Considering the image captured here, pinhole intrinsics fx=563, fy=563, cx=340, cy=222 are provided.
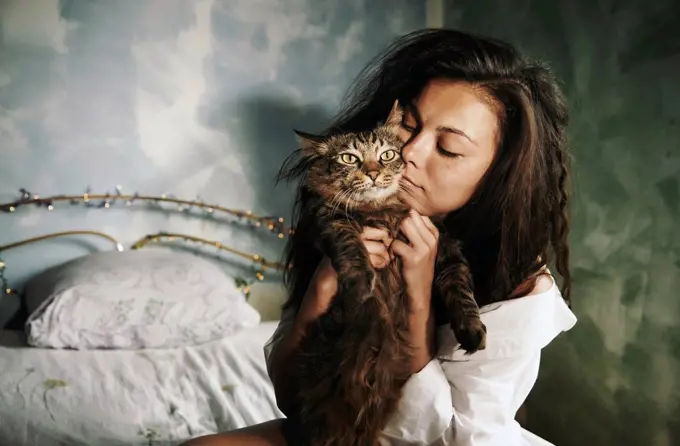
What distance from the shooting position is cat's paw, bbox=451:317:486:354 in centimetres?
75

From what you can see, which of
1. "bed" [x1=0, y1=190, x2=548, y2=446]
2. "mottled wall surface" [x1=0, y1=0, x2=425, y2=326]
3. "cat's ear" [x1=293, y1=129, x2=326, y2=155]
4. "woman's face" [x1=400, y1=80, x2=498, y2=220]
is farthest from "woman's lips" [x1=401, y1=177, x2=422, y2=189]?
"mottled wall surface" [x1=0, y1=0, x2=425, y2=326]

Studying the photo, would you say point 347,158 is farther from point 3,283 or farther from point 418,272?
point 3,283

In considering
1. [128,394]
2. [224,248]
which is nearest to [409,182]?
[128,394]

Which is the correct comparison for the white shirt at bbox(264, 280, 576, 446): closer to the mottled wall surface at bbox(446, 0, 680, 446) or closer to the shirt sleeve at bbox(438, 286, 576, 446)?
the shirt sleeve at bbox(438, 286, 576, 446)

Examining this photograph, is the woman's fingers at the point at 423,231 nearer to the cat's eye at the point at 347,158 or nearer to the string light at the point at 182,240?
the cat's eye at the point at 347,158

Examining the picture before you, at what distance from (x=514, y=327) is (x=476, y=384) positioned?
106 mm

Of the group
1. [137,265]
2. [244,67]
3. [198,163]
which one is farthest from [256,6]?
[137,265]

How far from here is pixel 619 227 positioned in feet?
5.58

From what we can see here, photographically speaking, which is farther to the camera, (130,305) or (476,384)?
(130,305)

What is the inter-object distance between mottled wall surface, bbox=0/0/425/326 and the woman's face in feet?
5.49

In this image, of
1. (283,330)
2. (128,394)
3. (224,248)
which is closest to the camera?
(283,330)

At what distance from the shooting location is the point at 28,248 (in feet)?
7.06

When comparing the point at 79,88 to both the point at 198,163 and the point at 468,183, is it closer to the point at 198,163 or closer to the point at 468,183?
the point at 198,163

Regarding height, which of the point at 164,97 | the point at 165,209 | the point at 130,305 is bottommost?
the point at 130,305
